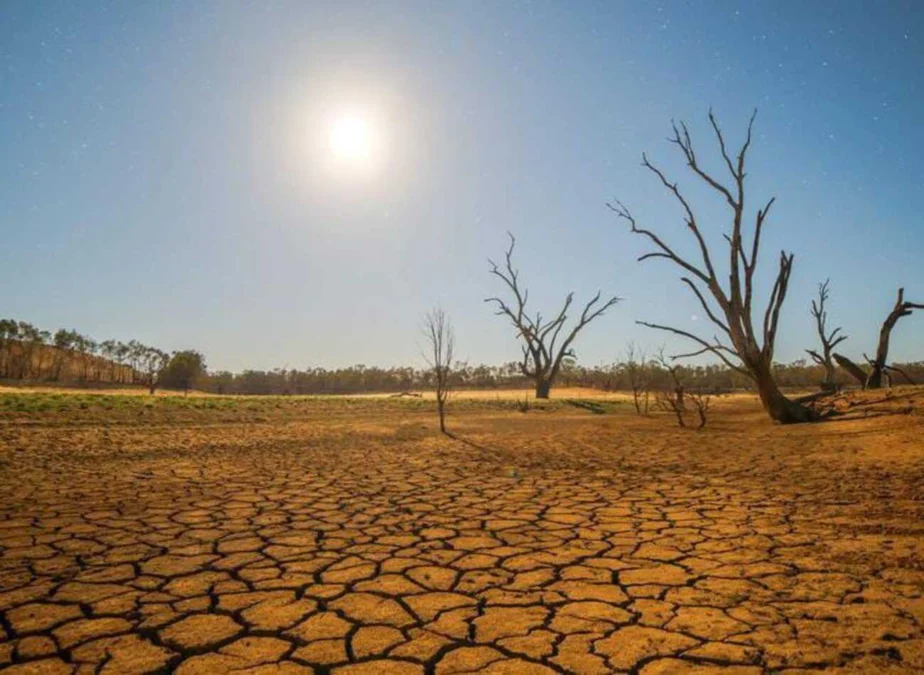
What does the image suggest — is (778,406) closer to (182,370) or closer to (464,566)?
(464,566)

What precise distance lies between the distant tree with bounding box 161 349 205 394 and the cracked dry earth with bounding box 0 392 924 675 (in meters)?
43.6

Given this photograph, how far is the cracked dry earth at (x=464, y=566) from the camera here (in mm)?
2219

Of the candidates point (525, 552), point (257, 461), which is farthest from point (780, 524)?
point (257, 461)

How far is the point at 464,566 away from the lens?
332 centimetres

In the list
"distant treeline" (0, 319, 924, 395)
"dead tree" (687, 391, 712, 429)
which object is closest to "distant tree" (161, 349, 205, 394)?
"distant treeline" (0, 319, 924, 395)

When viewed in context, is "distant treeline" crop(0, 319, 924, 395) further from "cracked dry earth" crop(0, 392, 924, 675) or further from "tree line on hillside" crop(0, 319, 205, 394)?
"cracked dry earth" crop(0, 392, 924, 675)

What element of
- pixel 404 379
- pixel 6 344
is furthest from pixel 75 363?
pixel 404 379

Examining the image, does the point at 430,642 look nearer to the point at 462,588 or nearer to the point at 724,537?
the point at 462,588

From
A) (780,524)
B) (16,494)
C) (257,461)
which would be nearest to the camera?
(780,524)

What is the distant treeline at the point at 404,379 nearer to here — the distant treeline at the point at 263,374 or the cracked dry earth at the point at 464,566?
the distant treeline at the point at 263,374

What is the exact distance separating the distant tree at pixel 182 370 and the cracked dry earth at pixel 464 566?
1718 inches

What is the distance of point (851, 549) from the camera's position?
3.47m

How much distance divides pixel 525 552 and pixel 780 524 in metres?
2.20

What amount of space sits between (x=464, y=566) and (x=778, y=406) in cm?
Answer: 1137
